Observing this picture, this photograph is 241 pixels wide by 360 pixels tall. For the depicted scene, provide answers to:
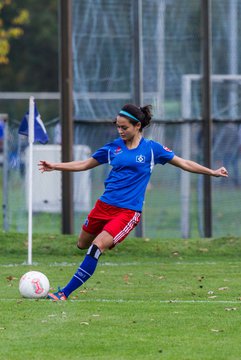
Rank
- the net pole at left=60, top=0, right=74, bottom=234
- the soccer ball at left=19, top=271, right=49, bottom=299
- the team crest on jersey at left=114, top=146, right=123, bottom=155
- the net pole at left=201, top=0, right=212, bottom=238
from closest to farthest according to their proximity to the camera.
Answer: the soccer ball at left=19, top=271, right=49, bottom=299 < the team crest on jersey at left=114, top=146, right=123, bottom=155 < the net pole at left=60, top=0, right=74, bottom=234 < the net pole at left=201, top=0, right=212, bottom=238

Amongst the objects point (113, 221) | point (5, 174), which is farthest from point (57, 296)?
point (5, 174)

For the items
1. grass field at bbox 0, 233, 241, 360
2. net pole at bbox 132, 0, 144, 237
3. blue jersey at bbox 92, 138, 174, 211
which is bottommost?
grass field at bbox 0, 233, 241, 360

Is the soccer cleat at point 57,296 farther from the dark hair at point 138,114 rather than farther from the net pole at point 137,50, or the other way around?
the net pole at point 137,50

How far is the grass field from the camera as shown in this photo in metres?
8.91

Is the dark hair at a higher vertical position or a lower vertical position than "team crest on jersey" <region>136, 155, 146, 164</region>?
higher

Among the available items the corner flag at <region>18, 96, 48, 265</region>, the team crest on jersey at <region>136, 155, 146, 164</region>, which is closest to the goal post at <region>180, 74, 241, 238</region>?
the corner flag at <region>18, 96, 48, 265</region>

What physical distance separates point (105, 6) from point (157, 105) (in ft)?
6.03

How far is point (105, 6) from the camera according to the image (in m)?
18.8

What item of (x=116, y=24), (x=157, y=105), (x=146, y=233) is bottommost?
(x=146, y=233)

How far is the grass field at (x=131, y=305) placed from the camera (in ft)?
29.2

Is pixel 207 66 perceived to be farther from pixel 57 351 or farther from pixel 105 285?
pixel 57 351

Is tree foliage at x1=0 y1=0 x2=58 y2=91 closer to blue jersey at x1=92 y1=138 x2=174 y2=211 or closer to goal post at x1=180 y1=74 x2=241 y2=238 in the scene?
goal post at x1=180 y1=74 x2=241 y2=238

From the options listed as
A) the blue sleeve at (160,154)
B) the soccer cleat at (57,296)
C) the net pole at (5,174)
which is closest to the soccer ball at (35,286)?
the soccer cleat at (57,296)

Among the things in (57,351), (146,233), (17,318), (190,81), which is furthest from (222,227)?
(57,351)
